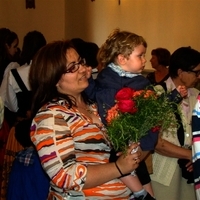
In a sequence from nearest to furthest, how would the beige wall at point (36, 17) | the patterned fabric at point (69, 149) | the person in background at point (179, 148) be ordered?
the patterned fabric at point (69, 149)
the person in background at point (179, 148)
the beige wall at point (36, 17)

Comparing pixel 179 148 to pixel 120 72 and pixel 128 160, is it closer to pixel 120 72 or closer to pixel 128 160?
pixel 120 72

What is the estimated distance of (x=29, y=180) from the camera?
1.93 metres

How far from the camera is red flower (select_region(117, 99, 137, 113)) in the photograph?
165 centimetres

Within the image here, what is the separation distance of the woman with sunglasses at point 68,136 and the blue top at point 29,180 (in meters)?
0.14

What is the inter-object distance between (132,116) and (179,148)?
3.22 ft

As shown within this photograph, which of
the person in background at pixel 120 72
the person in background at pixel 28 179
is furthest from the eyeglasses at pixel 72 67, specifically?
the person in background at pixel 28 179

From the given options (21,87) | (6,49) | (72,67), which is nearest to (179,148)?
(72,67)

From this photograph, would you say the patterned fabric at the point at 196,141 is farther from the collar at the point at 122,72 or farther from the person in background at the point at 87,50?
the person in background at the point at 87,50

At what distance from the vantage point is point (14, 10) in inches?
306

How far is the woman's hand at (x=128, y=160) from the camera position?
1.68 metres

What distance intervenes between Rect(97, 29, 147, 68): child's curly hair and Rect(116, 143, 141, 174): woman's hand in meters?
0.60

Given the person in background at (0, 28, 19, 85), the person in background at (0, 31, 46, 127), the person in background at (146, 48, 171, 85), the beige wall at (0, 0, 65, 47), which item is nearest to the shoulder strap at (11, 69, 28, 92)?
the person in background at (0, 31, 46, 127)

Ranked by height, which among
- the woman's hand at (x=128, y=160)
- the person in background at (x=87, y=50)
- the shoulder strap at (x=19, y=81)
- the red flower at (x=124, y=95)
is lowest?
the shoulder strap at (x=19, y=81)

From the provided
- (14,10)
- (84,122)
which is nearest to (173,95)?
(84,122)
